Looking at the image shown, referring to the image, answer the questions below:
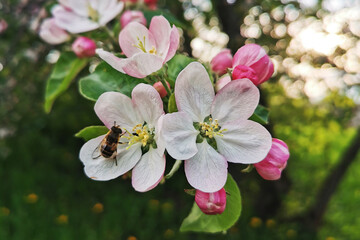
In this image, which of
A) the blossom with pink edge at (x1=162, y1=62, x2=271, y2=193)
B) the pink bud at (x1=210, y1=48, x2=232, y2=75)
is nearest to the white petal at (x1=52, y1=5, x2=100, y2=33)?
the pink bud at (x1=210, y1=48, x2=232, y2=75)

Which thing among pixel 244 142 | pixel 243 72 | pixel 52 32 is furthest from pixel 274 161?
pixel 52 32

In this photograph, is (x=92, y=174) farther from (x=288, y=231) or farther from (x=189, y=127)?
(x=288, y=231)

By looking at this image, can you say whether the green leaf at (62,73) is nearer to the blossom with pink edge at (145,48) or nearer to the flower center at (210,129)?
the blossom with pink edge at (145,48)

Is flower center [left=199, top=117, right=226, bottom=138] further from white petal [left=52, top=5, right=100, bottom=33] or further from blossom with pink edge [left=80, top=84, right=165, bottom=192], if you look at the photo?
white petal [left=52, top=5, right=100, bottom=33]

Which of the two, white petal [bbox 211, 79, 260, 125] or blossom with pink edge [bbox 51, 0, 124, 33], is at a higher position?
white petal [bbox 211, 79, 260, 125]

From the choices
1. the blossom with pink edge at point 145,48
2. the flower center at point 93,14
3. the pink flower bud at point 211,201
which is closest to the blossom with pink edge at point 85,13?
the flower center at point 93,14

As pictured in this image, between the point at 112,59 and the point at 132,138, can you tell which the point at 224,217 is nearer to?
the point at 132,138
